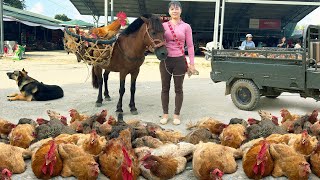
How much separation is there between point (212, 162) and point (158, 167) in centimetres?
49

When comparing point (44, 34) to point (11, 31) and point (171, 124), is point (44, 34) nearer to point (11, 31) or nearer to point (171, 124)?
point (11, 31)

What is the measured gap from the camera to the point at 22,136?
391 centimetres

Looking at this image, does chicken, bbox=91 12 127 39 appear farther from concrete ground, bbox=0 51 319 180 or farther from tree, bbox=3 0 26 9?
tree, bbox=3 0 26 9

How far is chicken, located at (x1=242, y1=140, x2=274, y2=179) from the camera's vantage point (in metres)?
3.25

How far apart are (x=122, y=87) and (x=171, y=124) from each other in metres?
1.42

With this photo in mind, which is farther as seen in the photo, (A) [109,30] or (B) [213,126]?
(A) [109,30]

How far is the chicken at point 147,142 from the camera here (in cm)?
397

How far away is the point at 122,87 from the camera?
700cm

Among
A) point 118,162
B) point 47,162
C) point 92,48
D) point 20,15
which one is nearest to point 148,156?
point 118,162

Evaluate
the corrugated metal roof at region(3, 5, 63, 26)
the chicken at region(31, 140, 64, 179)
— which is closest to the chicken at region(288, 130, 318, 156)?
the chicken at region(31, 140, 64, 179)

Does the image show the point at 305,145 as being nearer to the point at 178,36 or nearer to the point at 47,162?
the point at 47,162

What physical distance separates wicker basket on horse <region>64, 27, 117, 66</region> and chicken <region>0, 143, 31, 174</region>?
3.66 m

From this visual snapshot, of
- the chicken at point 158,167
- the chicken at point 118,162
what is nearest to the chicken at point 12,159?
the chicken at point 118,162

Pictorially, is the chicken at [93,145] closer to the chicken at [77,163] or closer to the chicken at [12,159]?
the chicken at [77,163]
